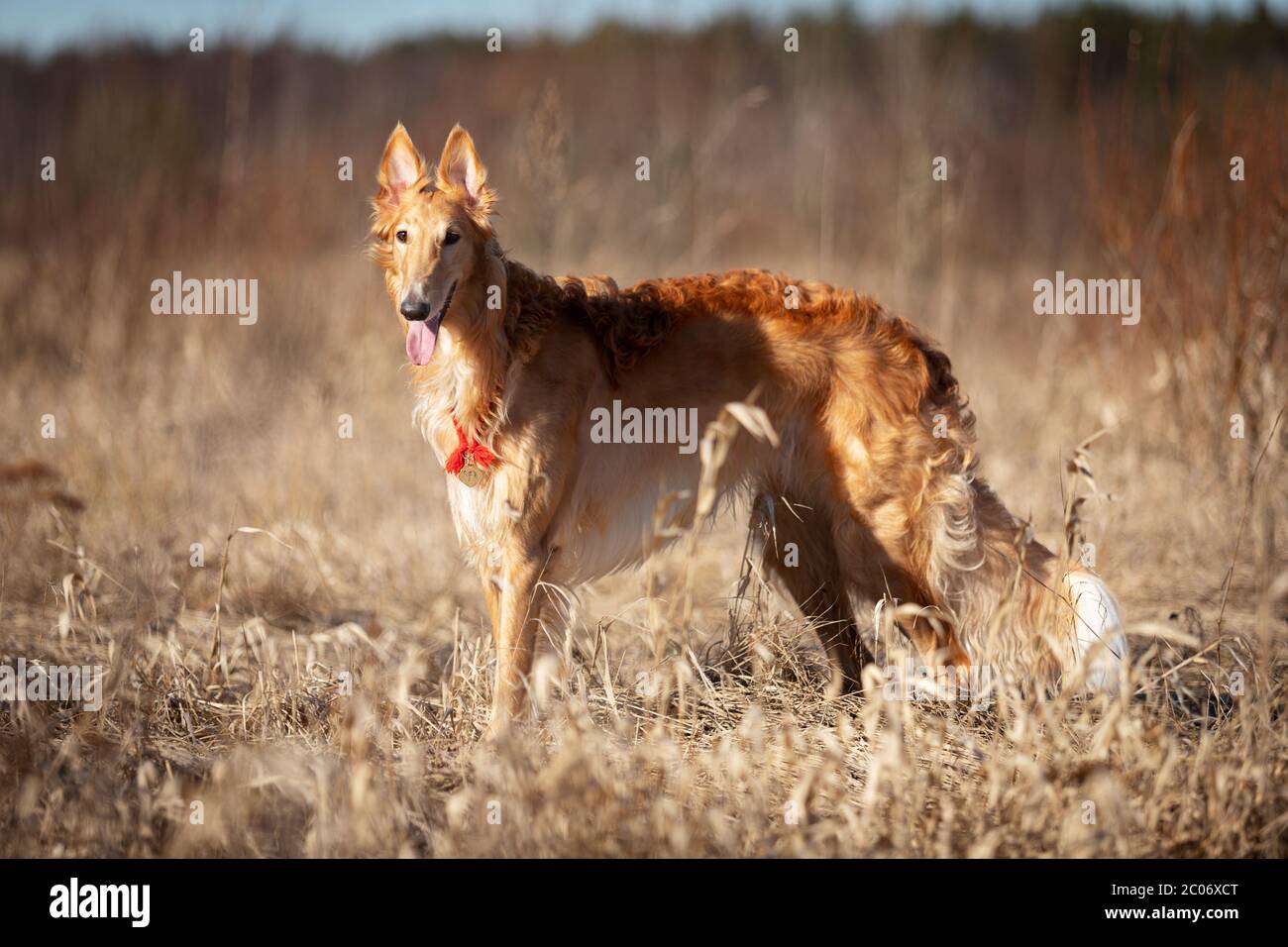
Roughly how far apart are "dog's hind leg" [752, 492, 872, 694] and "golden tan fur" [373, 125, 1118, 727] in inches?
4.8

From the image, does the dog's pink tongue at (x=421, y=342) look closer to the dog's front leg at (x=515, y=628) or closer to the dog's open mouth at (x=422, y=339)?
the dog's open mouth at (x=422, y=339)

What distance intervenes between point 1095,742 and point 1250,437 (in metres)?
3.82

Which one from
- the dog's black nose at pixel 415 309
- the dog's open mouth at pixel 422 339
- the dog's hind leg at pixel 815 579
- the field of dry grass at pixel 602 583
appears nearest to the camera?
the field of dry grass at pixel 602 583

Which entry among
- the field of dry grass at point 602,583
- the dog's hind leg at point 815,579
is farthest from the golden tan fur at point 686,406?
the field of dry grass at point 602,583

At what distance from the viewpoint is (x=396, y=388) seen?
9250mm

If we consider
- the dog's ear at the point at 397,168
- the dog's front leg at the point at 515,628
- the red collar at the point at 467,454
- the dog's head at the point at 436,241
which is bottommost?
the dog's front leg at the point at 515,628

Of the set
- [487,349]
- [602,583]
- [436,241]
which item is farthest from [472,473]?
[602,583]

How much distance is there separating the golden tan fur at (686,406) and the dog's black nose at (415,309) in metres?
0.13

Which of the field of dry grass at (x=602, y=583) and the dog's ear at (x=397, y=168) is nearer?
the field of dry grass at (x=602, y=583)

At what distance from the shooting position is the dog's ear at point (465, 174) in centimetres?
383

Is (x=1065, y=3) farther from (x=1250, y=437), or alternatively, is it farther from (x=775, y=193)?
(x=1250, y=437)

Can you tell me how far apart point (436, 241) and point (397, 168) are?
0.43 metres

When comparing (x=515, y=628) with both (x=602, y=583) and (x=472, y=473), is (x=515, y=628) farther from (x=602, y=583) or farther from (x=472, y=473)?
(x=602, y=583)
